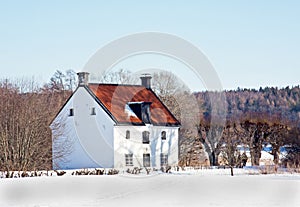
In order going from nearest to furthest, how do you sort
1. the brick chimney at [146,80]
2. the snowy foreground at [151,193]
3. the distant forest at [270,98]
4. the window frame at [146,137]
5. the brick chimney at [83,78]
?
the snowy foreground at [151,193] → the brick chimney at [83,78] → the window frame at [146,137] → the brick chimney at [146,80] → the distant forest at [270,98]

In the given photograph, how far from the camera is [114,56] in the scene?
34.2 meters

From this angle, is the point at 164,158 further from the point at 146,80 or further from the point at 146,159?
the point at 146,80

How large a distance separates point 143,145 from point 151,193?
22492 millimetres

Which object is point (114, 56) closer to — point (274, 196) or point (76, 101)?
point (76, 101)

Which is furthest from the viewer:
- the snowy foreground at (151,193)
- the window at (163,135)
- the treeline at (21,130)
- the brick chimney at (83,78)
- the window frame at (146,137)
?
the window at (163,135)

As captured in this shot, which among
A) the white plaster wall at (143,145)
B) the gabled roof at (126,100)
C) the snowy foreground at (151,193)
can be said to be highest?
the gabled roof at (126,100)

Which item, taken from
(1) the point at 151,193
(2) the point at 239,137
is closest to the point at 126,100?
(2) the point at 239,137

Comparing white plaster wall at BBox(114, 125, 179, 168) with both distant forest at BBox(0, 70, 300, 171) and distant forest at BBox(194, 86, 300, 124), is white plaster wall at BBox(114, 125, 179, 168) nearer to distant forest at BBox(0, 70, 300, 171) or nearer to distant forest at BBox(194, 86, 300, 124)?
distant forest at BBox(0, 70, 300, 171)

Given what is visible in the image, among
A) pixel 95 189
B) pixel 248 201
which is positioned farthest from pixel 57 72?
pixel 248 201

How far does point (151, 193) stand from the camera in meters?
16.6

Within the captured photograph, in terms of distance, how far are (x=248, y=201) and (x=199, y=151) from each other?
2730cm

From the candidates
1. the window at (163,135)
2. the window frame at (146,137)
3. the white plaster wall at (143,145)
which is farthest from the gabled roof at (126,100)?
the window frame at (146,137)

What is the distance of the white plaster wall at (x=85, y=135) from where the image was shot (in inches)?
1471

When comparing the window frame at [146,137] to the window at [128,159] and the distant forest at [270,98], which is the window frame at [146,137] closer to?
the window at [128,159]
